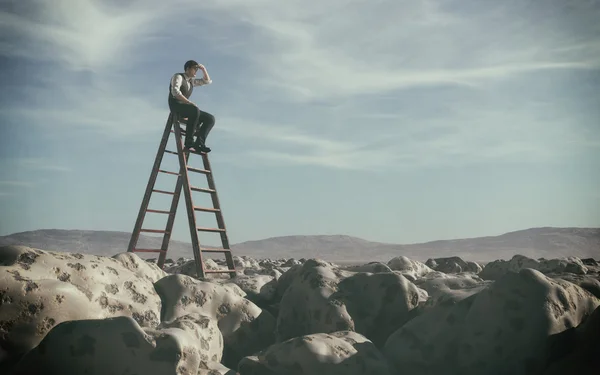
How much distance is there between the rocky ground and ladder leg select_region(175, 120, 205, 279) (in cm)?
176

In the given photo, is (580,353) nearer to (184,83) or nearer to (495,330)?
(495,330)

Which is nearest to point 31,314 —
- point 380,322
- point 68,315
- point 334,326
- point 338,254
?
point 68,315

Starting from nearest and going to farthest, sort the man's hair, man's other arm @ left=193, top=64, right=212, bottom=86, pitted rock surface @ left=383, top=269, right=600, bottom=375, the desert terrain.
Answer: the desert terrain
pitted rock surface @ left=383, top=269, right=600, bottom=375
the man's hair
man's other arm @ left=193, top=64, right=212, bottom=86

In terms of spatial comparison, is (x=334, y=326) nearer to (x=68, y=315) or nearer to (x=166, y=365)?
(x=166, y=365)

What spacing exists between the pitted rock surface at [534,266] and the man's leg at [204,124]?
3733 mm

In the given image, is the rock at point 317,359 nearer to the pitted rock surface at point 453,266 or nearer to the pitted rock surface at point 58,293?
the pitted rock surface at point 58,293

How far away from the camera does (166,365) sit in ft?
8.27

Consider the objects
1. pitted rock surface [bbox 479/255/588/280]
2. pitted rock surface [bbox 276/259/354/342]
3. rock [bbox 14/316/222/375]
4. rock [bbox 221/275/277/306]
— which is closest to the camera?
rock [bbox 14/316/222/375]

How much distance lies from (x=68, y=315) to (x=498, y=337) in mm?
2417

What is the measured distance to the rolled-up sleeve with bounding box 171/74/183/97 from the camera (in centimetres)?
615

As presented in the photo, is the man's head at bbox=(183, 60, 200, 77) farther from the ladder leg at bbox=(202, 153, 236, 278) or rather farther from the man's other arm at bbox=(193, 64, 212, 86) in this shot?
the ladder leg at bbox=(202, 153, 236, 278)

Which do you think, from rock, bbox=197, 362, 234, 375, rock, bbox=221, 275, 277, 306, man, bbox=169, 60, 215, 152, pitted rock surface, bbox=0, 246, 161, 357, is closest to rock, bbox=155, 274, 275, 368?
pitted rock surface, bbox=0, 246, 161, 357

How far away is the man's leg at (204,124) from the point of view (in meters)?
6.41

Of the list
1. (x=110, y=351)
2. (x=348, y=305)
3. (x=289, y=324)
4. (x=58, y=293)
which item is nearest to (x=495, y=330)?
(x=348, y=305)
